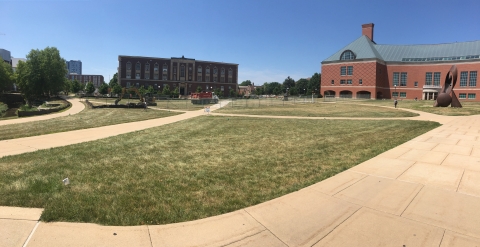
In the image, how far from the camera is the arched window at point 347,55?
82125 mm

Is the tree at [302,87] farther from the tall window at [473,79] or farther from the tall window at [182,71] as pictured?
the tall window at [473,79]

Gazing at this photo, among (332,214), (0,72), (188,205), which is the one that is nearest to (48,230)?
(188,205)

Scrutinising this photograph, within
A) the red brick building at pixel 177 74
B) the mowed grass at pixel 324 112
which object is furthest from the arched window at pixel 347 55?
the mowed grass at pixel 324 112

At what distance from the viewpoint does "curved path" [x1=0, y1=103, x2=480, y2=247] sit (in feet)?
12.3

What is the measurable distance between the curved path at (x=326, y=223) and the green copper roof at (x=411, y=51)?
81.9m

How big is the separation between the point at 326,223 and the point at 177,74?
102684 mm

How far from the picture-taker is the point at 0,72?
2606 inches

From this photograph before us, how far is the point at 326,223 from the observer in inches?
167

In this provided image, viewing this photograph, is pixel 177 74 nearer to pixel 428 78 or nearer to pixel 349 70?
pixel 349 70

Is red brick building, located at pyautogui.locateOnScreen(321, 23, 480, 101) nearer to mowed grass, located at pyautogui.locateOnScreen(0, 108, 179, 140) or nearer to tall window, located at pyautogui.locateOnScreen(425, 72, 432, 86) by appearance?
tall window, located at pyautogui.locateOnScreen(425, 72, 432, 86)

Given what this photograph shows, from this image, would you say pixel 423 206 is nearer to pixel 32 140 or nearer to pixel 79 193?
pixel 79 193

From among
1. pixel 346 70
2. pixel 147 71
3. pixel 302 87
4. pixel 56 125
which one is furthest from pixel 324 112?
pixel 302 87

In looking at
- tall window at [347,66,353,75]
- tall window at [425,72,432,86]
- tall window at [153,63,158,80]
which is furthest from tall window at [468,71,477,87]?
tall window at [153,63,158,80]

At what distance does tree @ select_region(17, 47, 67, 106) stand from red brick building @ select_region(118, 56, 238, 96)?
100ft
